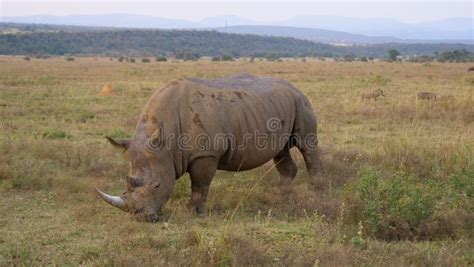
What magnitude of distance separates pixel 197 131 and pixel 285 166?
2608mm

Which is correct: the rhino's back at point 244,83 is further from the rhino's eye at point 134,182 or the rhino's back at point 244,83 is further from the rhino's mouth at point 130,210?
the rhino's mouth at point 130,210

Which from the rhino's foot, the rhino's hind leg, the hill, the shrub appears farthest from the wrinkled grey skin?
the hill

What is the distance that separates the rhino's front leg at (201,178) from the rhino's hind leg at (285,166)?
2.12 meters

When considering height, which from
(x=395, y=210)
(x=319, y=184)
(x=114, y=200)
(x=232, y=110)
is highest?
(x=232, y=110)

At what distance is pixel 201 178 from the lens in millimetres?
8172

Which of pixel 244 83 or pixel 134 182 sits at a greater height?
pixel 244 83

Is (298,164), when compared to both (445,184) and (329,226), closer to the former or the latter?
(445,184)

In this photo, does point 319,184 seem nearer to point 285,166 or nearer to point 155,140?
point 285,166

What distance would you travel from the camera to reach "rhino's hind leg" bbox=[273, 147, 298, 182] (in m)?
10.1

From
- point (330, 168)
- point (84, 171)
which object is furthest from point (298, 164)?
point (84, 171)

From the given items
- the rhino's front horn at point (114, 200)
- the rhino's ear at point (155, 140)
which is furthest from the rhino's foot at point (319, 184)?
the rhino's front horn at point (114, 200)

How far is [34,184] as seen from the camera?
31.0ft

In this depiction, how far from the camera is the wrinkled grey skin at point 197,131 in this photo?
7474mm

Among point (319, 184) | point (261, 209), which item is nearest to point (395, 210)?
point (261, 209)
